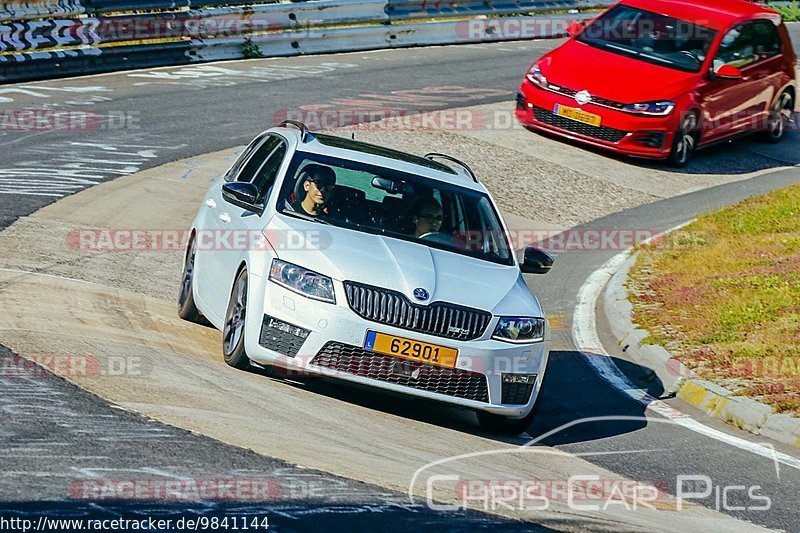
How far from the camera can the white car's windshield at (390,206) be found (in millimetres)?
8961

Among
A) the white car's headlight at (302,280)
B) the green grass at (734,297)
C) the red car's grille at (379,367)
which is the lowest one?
the green grass at (734,297)

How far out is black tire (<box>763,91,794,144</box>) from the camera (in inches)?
801

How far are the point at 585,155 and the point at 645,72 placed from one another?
1411 mm

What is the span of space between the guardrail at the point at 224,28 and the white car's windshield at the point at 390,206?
421 inches

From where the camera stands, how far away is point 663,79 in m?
17.9

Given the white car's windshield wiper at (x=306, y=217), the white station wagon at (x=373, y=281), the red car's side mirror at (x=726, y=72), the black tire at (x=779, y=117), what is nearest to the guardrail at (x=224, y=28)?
the black tire at (x=779, y=117)

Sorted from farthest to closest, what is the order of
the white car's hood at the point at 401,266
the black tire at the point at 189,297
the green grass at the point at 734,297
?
1. the green grass at the point at 734,297
2. the black tire at the point at 189,297
3. the white car's hood at the point at 401,266

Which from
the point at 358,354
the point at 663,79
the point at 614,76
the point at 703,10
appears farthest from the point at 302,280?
the point at 703,10

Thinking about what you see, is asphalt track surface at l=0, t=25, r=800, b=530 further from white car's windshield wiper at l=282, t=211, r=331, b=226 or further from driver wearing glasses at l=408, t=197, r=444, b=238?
white car's windshield wiper at l=282, t=211, r=331, b=226

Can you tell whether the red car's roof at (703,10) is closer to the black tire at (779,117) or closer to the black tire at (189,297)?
the black tire at (779,117)

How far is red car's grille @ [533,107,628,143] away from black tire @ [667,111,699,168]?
2.89 feet

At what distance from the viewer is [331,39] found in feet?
78.0

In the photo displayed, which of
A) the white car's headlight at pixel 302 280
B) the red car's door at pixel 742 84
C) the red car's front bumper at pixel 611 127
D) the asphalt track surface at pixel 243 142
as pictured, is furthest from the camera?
the red car's door at pixel 742 84

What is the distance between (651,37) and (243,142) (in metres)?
6.38
